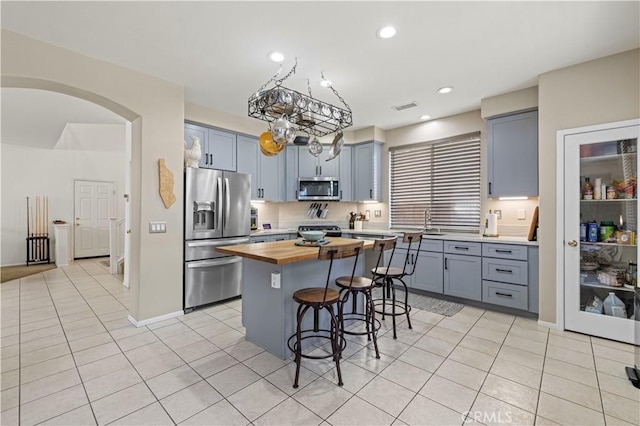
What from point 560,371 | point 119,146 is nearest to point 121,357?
point 560,371

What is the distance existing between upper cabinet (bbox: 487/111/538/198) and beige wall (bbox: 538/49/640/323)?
0.36 meters

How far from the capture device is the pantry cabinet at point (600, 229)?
8.82 ft

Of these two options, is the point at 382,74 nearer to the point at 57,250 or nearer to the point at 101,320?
the point at 101,320

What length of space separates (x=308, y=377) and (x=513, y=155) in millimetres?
3588

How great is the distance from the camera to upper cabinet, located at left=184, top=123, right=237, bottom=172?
13.1 ft

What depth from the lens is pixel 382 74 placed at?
10.3 feet

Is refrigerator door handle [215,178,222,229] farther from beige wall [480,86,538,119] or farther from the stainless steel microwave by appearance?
beige wall [480,86,538,119]

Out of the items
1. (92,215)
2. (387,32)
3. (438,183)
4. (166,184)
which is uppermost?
(387,32)

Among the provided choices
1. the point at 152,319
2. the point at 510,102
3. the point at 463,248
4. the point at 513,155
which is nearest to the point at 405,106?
the point at 510,102

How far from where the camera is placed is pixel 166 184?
3.27m

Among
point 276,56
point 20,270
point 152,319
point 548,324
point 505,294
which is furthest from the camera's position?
point 20,270

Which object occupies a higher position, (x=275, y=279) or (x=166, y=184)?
(x=166, y=184)

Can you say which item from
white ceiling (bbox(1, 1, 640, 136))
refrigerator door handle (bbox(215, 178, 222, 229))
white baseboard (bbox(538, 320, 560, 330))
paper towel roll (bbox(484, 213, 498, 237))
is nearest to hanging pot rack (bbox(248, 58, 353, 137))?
white ceiling (bbox(1, 1, 640, 136))

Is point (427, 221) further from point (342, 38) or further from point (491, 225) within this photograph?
point (342, 38)
